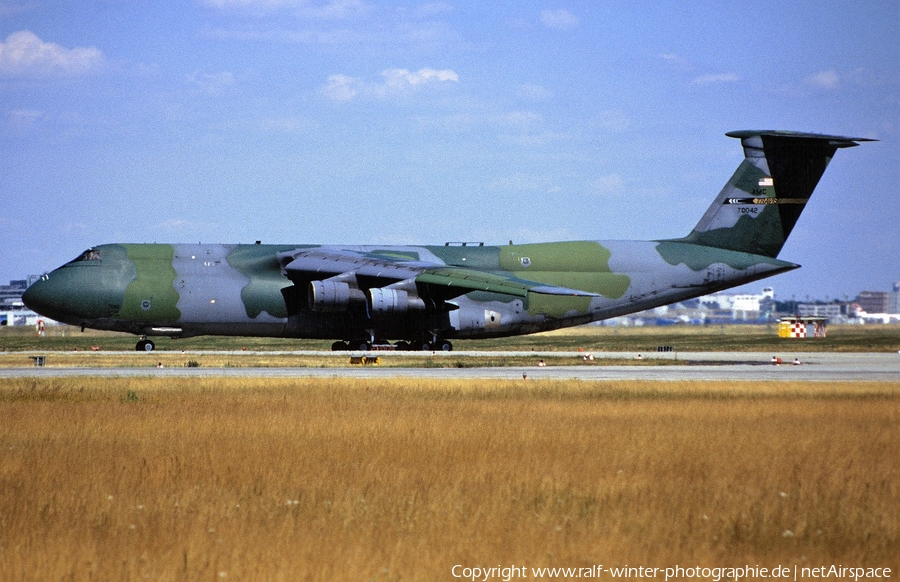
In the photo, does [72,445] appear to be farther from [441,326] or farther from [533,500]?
[441,326]

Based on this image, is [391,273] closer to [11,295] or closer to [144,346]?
[144,346]

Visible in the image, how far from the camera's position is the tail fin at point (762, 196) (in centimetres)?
3734

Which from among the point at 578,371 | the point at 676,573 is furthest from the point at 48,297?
the point at 676,573

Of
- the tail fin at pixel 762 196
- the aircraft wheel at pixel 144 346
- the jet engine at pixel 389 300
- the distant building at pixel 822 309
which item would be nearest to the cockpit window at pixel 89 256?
the aircraft wheel at pixel 144 346


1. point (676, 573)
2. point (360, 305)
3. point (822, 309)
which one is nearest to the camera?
point (676, 573)

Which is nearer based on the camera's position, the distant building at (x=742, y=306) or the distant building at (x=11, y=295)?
the distant building at (x=11, y=295)

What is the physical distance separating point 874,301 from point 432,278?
17402 centimetres

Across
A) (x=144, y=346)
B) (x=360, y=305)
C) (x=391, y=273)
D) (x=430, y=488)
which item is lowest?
(x=430, y=488)

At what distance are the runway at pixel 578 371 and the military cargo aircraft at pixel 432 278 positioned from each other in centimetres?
216

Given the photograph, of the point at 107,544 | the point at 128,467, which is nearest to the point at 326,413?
the point at 128,467

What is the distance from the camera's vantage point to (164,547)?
840cm

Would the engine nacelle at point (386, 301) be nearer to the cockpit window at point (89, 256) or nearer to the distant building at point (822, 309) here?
the cockpit window at point (89, 256)

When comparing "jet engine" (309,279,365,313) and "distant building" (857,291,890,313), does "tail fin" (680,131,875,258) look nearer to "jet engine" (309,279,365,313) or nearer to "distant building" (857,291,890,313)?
"jet engine" (309,279,365,313)

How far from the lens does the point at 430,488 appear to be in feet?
35.1
